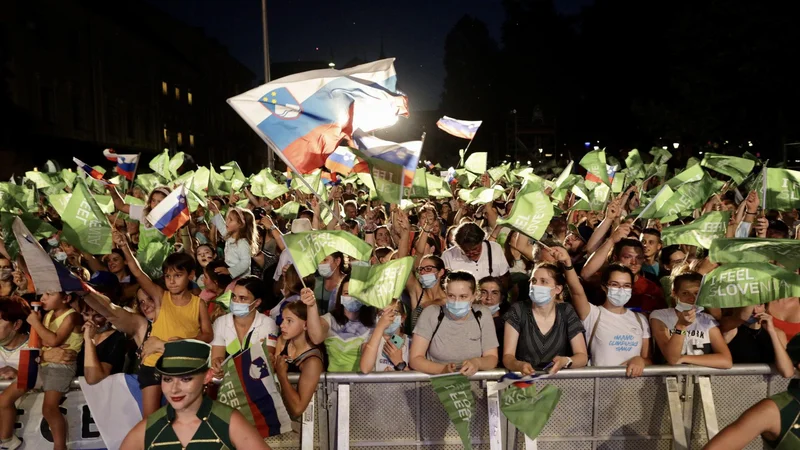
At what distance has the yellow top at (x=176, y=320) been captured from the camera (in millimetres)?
5629

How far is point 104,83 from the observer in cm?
4378

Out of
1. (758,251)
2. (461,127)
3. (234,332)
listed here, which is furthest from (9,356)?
(461,127)

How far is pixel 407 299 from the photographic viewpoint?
691cm

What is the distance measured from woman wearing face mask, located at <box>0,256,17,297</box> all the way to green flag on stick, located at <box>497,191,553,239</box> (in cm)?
467

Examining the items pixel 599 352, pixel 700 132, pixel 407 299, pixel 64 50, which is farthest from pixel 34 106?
pixel 599 352

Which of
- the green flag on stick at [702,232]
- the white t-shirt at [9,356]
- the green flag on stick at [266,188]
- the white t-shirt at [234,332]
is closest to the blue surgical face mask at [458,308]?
the white t-shirt at [234,332]

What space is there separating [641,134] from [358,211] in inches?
1112

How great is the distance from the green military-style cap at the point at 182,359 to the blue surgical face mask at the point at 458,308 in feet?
6.27

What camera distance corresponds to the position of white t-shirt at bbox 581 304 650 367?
17.2ft

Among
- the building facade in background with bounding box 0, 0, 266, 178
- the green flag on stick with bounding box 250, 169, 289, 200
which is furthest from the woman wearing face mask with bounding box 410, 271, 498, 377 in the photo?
the building facade in background with bounding box 0, 0, 266, 178

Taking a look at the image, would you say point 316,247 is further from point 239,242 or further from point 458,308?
point 239,242

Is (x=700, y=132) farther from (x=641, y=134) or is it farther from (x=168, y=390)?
(x=168, y=390)

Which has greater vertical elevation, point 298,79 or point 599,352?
point 298,79

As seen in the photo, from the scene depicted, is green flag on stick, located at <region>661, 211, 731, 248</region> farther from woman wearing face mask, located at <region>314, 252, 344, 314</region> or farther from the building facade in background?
the building facade in background
